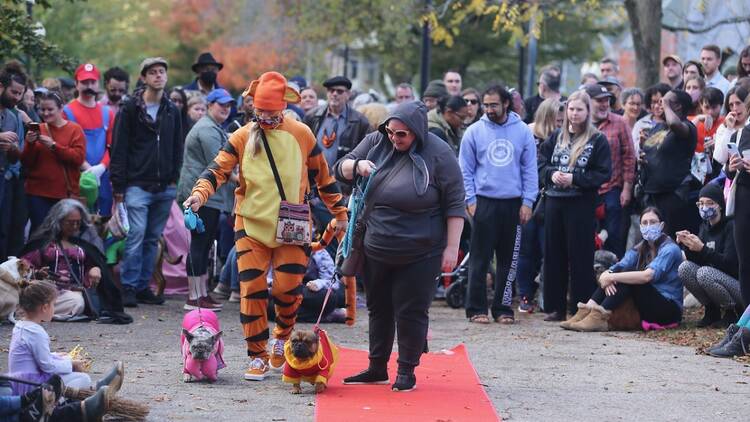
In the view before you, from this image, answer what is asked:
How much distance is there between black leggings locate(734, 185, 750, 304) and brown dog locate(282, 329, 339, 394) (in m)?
4.13

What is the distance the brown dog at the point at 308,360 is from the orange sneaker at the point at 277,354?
652mm

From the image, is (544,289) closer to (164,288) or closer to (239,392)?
(164,288)

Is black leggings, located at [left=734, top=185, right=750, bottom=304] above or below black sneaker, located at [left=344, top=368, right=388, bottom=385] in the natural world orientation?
above

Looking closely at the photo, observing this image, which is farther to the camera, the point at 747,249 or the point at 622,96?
the point at 622,96

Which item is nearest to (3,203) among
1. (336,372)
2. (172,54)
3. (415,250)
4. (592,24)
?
(336,372)

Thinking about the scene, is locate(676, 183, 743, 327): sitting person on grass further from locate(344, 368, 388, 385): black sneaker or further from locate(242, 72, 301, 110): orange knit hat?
locate(242, 72, 301, 110): orange knit hat

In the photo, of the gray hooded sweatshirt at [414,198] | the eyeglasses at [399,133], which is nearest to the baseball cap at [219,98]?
the gray hooded sweatshirt at [414,198]

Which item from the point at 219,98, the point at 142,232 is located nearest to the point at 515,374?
the point at 219,98

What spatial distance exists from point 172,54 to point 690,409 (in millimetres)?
46321

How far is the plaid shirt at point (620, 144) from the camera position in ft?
47.1

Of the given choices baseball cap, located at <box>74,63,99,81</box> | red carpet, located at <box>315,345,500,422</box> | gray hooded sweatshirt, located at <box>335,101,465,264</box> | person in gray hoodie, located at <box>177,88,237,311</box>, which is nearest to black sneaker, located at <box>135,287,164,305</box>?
person in gray hoodie, located at <box>177,88,237,311</box>

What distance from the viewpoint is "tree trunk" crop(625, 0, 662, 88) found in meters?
19.5

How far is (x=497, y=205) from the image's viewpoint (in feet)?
42.9

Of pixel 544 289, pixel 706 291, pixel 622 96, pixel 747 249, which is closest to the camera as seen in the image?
pixel 747 249
